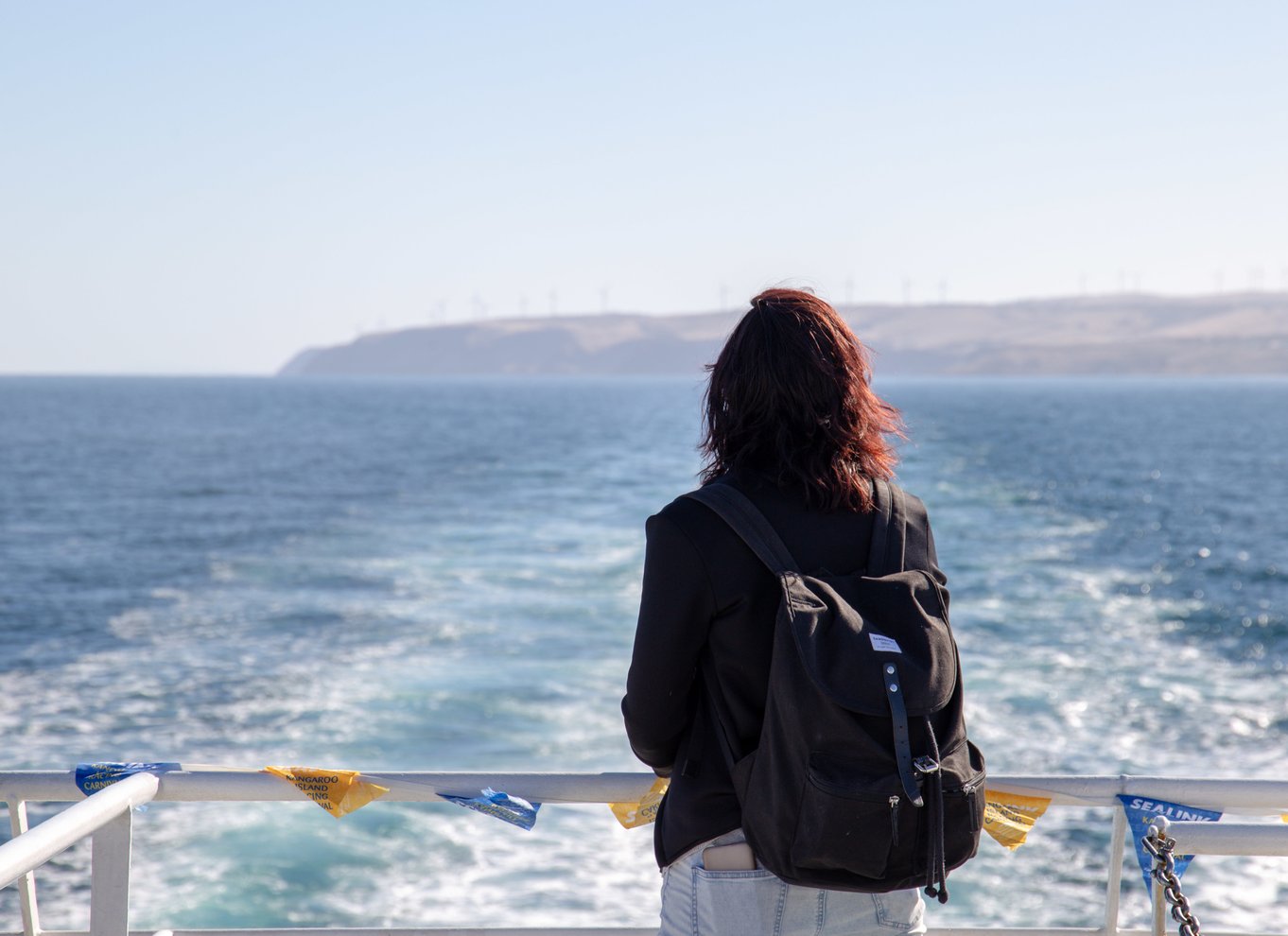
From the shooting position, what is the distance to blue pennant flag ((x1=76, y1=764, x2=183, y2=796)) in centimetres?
236

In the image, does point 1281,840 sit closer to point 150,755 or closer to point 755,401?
point 755,401

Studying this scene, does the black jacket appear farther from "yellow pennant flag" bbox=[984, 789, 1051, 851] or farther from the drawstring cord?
"yellow pennant flag" bbox=[984, 789, 1051, 851]

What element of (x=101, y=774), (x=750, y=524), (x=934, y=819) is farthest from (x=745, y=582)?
(x=101, y=774)

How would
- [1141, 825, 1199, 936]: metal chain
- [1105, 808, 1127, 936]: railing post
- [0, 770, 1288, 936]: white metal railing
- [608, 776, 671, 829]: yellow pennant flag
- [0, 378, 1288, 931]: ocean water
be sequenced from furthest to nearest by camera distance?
[0, 378, 1288, 931]: ocean water → [1105, 808, 1127, 936]: railing post → [608, 776, 671, 829]: yellow pennant flag → [0, 770, 1288, 936]: white metal railing → [1141, 825, 1199, 936]: metal chain

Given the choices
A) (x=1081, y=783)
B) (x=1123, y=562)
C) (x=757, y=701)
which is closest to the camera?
(x=757, y=701)

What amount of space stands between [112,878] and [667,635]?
1161 mm

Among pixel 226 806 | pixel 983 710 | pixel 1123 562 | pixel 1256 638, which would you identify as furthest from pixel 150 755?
pixel 1123 562

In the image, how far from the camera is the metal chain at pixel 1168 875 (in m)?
2.01

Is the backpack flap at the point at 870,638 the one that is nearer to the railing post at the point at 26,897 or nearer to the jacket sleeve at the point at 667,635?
the jacket sleeve at the point at 667,635

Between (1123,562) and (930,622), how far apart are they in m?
20.7

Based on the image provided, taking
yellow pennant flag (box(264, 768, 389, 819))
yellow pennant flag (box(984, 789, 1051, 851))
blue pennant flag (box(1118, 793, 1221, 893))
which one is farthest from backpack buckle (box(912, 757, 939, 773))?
yellow pennant flag (box(264, 768, 389, 819))

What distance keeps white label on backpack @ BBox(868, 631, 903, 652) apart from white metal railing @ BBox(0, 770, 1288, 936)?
0.77 m

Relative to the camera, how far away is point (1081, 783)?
7.93 ft

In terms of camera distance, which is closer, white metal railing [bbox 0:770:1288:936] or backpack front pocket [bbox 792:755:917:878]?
backpack front pocket [bbox 792:755:917:878]
